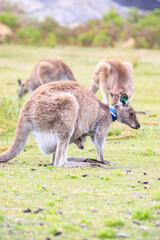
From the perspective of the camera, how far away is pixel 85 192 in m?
4.98

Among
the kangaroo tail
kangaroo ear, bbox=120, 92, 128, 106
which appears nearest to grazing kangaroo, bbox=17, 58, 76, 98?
kangaroo ear, bbox=120, 92, 128, 106

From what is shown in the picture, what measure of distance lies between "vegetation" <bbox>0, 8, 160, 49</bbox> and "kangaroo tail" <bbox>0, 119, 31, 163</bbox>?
84.5 ft

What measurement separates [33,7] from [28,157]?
48450mm

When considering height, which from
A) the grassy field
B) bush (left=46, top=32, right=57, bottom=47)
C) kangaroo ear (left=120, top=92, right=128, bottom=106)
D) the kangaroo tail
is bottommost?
the grassy field

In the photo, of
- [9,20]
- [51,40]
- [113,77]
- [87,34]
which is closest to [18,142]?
[113,77]

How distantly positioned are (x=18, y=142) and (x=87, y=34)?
95.6 feet

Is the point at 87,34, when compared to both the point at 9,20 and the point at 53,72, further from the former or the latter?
the point at 53,72

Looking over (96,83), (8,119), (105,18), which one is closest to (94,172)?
(8,119)

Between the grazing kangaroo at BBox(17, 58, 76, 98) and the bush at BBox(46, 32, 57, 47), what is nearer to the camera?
the grazing kangaroo at BBox(17, 58, 76, 98)

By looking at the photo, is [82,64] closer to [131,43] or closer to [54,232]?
[131,43]

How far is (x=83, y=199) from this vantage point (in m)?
4.76

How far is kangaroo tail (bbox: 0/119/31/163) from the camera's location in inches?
242

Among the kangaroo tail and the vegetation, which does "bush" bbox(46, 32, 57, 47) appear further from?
the kangaroo tail

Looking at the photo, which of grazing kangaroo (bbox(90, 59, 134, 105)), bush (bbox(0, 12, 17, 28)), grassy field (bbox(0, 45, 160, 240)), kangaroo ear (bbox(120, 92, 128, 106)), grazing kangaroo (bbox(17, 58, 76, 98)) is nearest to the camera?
grassy field (bbox(0, 45, 160, 240))
